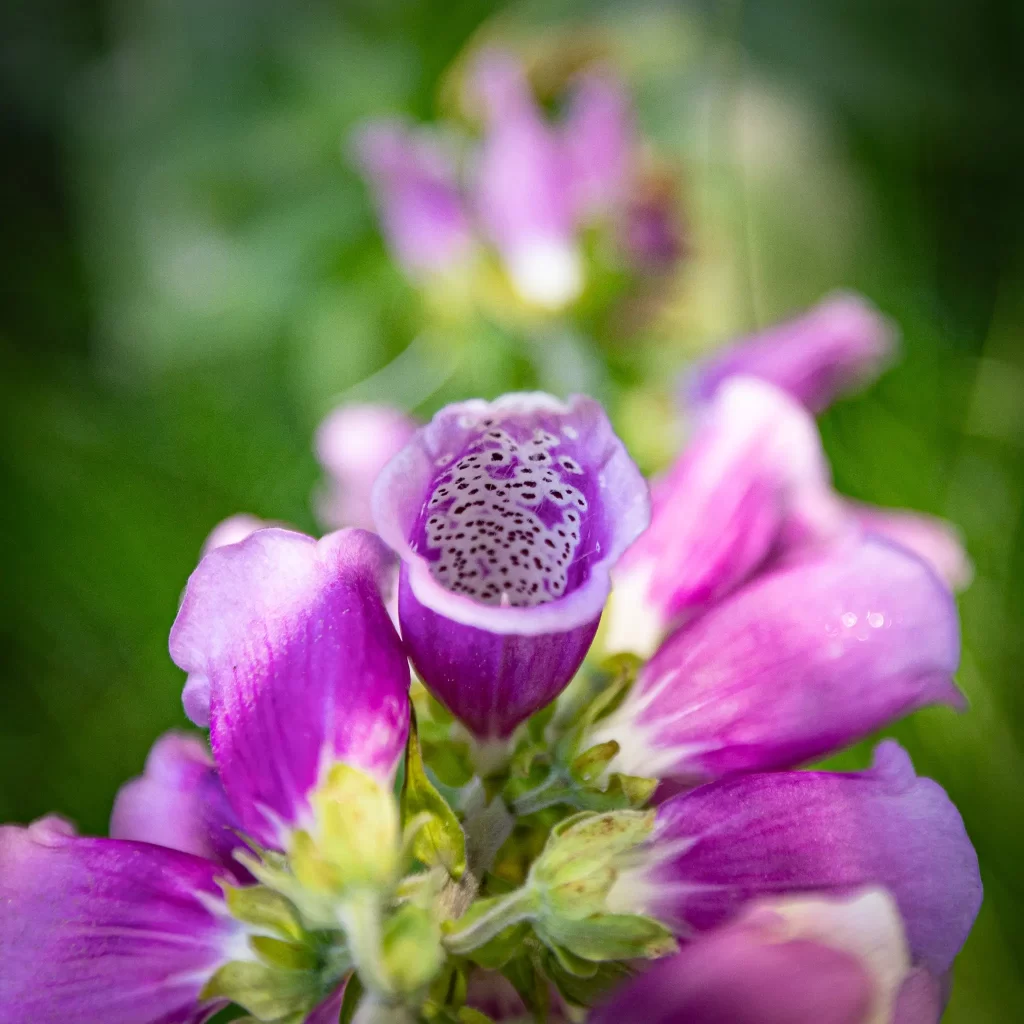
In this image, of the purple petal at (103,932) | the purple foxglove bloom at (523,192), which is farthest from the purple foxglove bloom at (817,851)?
the purple foxglove bloom at (523,192)

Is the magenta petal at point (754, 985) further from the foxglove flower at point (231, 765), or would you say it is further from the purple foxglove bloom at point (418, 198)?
the purple foxglove bloom at point (418, 198)

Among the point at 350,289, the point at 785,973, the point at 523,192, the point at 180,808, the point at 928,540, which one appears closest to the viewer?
the point at 785,973

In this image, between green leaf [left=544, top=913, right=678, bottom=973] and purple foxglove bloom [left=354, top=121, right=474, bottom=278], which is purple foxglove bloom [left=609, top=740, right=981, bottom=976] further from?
purple foxglove bloom [left=354, top=121, right=474, bottom=278]

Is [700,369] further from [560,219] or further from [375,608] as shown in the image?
[375,608]

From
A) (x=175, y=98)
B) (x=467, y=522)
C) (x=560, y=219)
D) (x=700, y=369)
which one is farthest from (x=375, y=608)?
(x=175, y=98)

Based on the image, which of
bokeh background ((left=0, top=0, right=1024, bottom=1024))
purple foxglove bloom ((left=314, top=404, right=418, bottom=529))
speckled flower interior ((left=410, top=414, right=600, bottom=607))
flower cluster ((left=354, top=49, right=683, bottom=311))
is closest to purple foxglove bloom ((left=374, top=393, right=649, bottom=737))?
speckled flower interior ((left=410, top=414, right=600, bottom=607))

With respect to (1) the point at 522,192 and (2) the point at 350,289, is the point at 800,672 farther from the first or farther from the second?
(2) the point at 350,289

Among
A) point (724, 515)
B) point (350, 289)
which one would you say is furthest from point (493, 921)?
point (350, 289)
